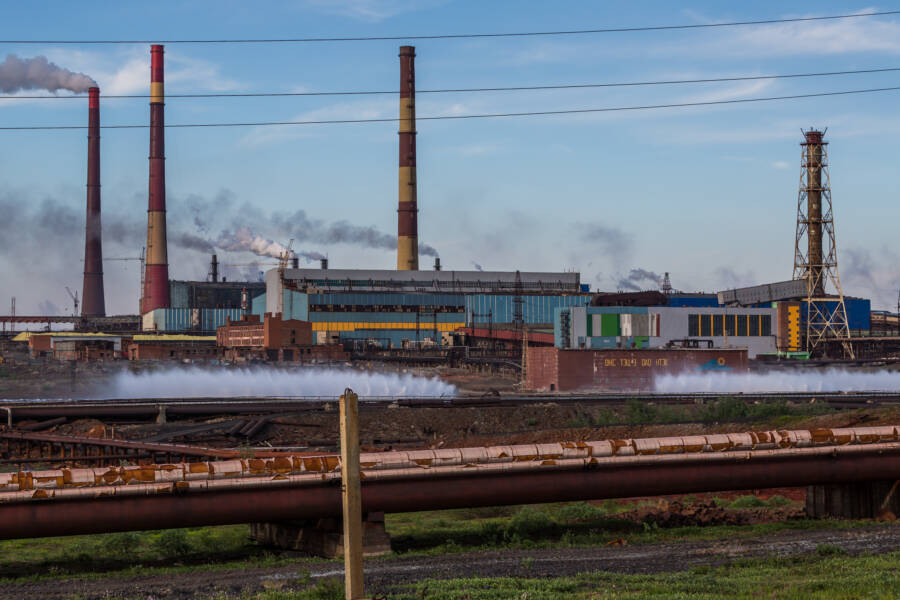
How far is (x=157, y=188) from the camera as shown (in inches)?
4040

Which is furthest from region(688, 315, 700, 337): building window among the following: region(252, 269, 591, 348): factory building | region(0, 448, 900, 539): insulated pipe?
region(0, 448, 900, 539): insulated pipe

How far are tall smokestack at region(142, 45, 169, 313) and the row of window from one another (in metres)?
56.3

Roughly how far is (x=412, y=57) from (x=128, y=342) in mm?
40720

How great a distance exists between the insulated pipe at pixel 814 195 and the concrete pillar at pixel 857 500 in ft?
234

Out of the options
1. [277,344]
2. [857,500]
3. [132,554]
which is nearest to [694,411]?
[857,500]

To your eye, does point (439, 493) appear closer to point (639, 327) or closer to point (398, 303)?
point (639, 327)

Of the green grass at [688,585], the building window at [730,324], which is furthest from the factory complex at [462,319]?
the green grass at [688,585]

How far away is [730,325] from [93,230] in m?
73.6

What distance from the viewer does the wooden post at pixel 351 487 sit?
989 cm

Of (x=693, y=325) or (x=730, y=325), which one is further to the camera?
(x=730, y=325)

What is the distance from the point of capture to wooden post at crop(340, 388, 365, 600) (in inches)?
389

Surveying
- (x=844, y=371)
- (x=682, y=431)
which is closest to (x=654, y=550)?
(x=682, y=431)

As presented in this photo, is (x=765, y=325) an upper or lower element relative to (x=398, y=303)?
lower

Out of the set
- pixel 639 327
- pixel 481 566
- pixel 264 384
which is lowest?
pixel 264 384
